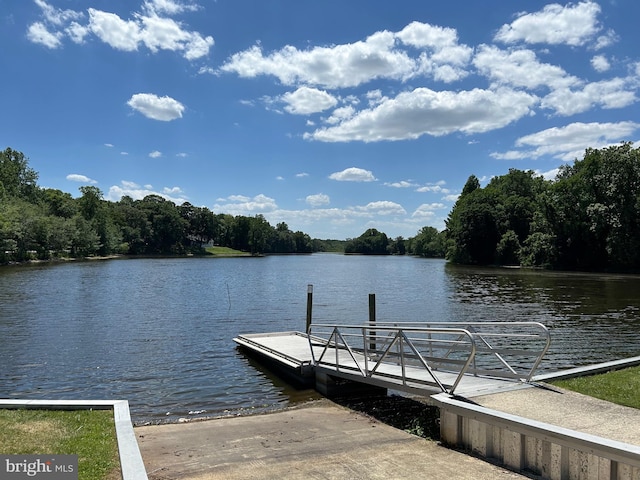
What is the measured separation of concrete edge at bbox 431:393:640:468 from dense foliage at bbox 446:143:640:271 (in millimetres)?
66696

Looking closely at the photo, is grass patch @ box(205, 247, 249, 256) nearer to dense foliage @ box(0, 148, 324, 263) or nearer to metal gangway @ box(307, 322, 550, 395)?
dense foliage @ box(0, 148, 324, 263)

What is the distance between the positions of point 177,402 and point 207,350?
6079 millimetres

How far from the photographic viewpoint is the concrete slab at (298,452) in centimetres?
618

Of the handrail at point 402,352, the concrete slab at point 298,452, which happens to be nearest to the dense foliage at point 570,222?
the handrail at point 402,352

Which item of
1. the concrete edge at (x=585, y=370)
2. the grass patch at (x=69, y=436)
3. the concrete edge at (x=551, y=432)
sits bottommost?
the grass patch at (x=69, y=436)

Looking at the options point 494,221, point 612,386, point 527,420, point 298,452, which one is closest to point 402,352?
point 298,452

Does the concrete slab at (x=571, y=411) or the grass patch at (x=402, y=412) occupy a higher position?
the concrete slab at (x=571, y=411)

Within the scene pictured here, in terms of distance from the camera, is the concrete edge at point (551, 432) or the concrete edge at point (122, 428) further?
the concrete edge at point (122, 428)

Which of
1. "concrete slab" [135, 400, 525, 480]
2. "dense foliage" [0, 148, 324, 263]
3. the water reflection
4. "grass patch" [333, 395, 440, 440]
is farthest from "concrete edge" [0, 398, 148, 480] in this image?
"dense foliage" [0, 148, 324, 263]

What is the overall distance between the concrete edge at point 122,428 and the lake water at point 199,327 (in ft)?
9.08

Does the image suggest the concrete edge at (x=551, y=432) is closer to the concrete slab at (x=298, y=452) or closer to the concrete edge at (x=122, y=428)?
the concrete slab at (x=298, y=452)

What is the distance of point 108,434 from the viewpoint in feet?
22.7

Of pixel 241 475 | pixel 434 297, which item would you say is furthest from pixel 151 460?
A: pixel 434 297

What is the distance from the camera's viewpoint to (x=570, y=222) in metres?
72.3
